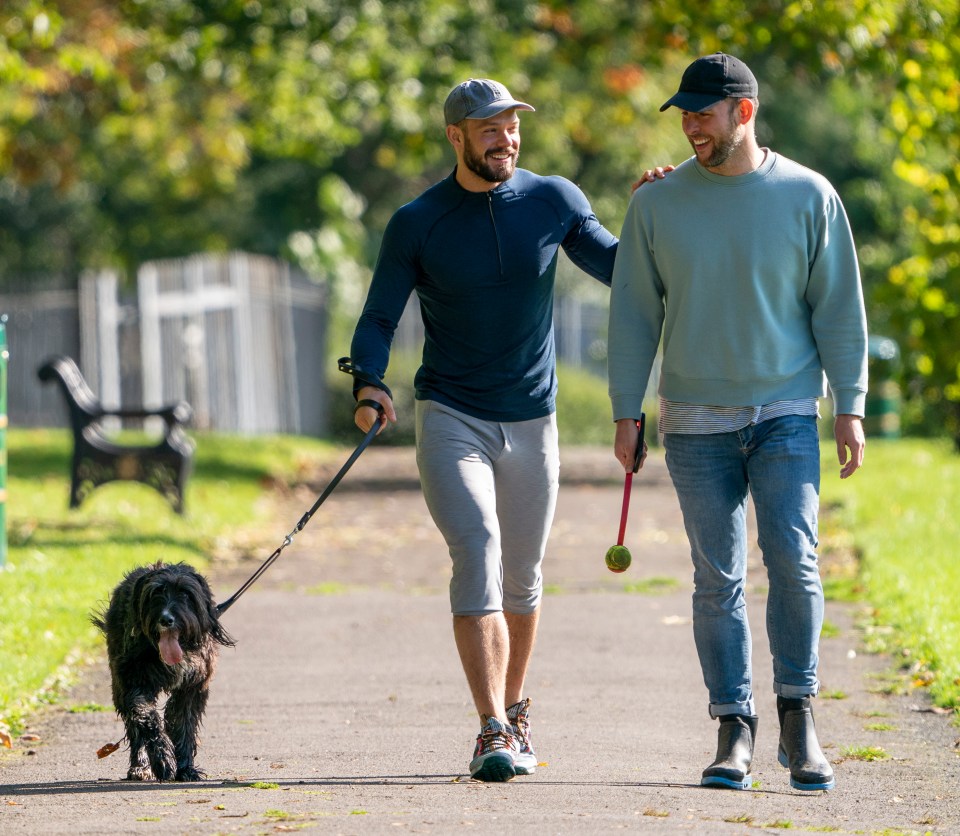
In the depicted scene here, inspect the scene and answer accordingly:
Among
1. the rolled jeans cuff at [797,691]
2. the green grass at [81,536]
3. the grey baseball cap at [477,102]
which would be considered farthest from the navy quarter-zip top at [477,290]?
the green grass at [81,536]

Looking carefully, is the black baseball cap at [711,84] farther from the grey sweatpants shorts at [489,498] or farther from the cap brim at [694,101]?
the grey sweatpants shorts at [489,498]

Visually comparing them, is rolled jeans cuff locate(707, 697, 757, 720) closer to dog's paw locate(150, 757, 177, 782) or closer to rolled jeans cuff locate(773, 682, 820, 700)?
rolled jeans cuff locate(773, 682, 820, 700)

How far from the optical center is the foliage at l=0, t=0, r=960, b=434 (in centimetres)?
1326

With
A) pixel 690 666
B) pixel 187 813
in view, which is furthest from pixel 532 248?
pixel 690 666

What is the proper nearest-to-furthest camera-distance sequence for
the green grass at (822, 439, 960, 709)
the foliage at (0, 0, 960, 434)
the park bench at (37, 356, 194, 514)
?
the green grass at (822, 439, 960, 709), the park bench at (37, 356, 194, 514), the foliage at (0, 0, 960, 434)

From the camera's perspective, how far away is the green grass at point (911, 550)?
24.8 feet

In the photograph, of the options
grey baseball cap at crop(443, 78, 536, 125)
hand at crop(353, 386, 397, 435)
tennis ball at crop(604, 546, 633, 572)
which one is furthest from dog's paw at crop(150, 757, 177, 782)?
grey baseball cap at crop(443, 78, 536, 125)

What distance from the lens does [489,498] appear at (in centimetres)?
555

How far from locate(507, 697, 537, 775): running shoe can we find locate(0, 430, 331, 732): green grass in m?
1.93

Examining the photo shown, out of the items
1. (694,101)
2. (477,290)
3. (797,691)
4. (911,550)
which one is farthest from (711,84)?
(911,550)

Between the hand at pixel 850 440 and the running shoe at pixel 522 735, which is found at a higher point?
the hand at pixel 850 440

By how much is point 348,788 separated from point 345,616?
3.79m

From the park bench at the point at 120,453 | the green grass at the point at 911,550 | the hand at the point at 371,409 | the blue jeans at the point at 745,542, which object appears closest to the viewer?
the blue jeans at the point at 745,542

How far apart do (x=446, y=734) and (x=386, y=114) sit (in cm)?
1085
